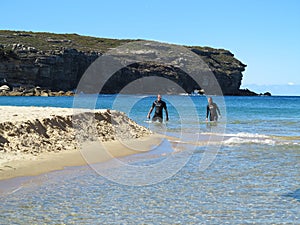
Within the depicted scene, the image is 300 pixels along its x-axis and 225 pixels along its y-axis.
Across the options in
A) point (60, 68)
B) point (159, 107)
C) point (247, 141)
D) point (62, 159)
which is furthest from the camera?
point (60, 68)

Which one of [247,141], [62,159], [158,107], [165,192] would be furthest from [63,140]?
[158,107]

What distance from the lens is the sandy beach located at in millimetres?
10719

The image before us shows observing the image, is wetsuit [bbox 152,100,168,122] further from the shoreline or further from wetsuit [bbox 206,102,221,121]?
the shoreline

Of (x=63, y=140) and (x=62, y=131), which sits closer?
(x=63, y=140)

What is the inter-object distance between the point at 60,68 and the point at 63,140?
108 m

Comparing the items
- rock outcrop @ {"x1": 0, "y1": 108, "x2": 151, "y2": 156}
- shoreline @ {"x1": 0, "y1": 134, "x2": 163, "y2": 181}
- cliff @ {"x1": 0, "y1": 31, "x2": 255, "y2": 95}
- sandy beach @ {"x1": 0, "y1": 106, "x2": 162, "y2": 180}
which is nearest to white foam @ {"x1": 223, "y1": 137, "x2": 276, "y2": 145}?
sandy beach @ {"x1": 0, "y1": 106, "x2": 162, "y2": 180}

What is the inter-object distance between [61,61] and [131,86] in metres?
29.6

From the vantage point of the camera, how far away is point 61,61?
11769cm

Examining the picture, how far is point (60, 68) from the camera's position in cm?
11831

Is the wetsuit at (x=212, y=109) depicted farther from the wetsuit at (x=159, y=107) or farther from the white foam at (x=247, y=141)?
the white foam at (x=247, y=141)

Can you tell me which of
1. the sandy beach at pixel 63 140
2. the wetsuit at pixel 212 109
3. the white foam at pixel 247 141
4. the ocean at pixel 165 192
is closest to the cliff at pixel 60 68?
the wetsuit at pixel 212 109

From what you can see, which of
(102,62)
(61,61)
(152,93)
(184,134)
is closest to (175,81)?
(152,93)

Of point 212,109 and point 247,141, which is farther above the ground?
point 212,109

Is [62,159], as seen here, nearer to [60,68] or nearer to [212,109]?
[212,109]
